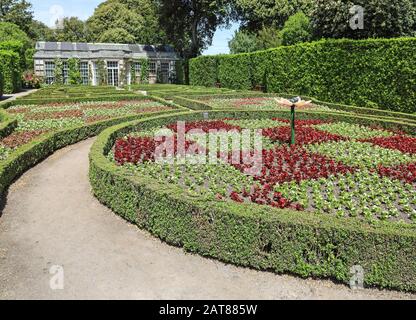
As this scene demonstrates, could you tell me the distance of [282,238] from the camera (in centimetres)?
583

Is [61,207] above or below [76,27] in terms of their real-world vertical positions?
below

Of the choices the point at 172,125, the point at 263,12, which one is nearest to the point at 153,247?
the point at 172,125

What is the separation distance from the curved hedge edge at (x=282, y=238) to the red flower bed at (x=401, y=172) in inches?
171

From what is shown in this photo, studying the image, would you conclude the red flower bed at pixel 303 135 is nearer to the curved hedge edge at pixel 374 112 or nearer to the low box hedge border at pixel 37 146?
the curved hedge edge at pixel 374 112

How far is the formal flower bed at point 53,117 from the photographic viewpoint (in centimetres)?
1327

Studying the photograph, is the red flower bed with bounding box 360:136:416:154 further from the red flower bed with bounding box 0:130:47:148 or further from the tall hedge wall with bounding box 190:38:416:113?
the red flower bed with bounding box 0:130:47:148

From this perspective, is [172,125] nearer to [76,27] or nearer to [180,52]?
[180,52]

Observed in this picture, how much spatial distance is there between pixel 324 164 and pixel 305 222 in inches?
201

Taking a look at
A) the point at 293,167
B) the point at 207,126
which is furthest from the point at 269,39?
the point at 293,167

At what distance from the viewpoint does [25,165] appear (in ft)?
36.3

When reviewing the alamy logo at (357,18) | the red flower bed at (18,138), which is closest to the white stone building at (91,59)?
the alamy logo at (357,18)

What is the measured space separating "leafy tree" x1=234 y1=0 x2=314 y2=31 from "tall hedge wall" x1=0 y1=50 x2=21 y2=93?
1098 inches

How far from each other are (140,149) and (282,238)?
6.66m

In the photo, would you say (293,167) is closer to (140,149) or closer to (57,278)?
(140,149)
